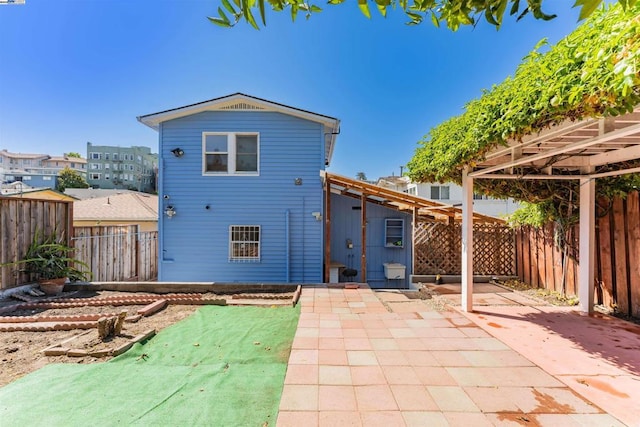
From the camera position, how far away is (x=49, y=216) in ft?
21.7

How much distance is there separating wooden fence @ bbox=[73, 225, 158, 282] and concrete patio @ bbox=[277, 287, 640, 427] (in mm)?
6586

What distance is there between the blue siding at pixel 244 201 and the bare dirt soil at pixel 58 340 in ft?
11.1

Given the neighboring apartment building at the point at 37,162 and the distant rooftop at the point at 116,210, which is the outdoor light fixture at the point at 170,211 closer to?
the distant rooftop at the point at 116,210

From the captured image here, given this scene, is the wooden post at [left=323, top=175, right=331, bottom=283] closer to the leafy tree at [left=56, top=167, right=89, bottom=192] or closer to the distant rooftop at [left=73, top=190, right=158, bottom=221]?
the distant rooftop at [left=73, top=190, right=158, bottom=221]

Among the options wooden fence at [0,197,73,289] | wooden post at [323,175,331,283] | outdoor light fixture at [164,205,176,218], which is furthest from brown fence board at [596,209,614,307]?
wooden fence at [0,197,73,289]

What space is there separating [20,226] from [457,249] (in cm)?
1034

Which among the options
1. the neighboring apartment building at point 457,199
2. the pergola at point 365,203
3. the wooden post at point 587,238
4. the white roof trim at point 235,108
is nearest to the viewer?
the wooden post at point 587,238

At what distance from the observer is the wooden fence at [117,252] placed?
307 inches

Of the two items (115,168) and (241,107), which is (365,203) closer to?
(241,107)

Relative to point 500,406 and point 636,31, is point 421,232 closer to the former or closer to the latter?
point 500,406

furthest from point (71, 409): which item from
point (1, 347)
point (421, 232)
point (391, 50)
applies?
point (391, 50)

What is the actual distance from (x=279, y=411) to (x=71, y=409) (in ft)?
5.83

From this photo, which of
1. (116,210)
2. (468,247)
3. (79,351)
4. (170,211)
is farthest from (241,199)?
(116,210)

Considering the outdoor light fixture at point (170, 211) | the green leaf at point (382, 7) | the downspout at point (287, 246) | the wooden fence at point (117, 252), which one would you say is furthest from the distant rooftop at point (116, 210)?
the green leaf at point (382, 7)
